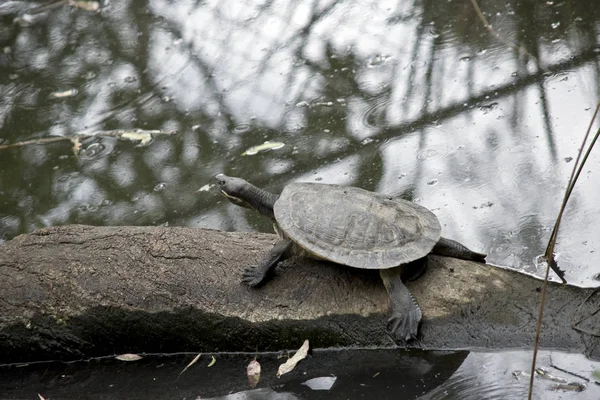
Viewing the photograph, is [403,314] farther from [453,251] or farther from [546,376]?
[546,376]

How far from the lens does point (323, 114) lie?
660 centimetres

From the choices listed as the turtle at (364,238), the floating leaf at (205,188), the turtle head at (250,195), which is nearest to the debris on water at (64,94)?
the floating leaf at (205,188)

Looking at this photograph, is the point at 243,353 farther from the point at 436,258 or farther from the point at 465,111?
the point at 465,111

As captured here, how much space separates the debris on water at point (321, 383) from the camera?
3898 millimetres

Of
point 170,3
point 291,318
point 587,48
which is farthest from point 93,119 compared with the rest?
point 587,48

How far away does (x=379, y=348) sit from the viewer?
3959 mm

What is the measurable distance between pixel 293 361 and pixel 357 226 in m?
0.85

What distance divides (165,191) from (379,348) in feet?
9.36

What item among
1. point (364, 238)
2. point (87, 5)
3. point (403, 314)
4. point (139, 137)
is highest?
point (364, 238)

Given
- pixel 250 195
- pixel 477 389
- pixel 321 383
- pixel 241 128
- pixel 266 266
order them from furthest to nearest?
pixel 241 128, pixel 250 195, pixel 266 266, pixel 321 383, pixel 477 389

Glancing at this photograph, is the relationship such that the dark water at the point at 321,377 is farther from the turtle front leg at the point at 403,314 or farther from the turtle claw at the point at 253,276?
the turtle claw at the point at 253,276

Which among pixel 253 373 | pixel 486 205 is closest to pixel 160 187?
pixel 253 373

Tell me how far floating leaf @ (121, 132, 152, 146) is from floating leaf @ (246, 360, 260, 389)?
10.5ft

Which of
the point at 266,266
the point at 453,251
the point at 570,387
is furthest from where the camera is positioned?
the point at 453,251
